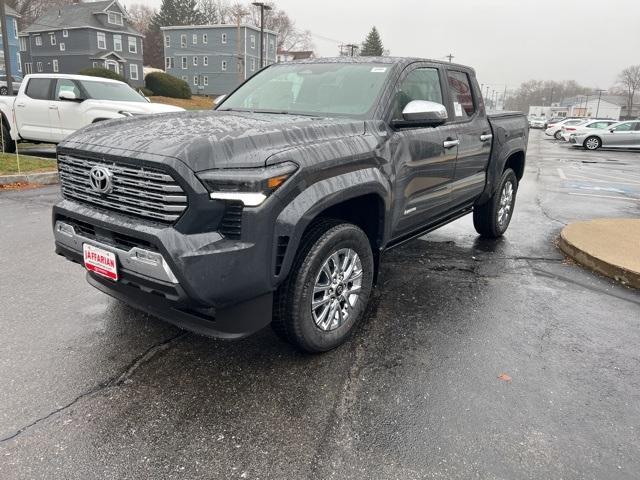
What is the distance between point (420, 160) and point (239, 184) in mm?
1884

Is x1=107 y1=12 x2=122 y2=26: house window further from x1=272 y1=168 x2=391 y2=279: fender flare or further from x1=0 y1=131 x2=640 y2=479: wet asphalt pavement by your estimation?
x1=272 y1=168 x2=391 y2=279: fender flare

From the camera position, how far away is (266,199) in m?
2.53

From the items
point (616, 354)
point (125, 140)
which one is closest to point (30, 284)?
point (125, 140)

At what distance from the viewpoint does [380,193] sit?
3355mm

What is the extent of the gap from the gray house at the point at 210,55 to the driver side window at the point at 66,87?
156 ft

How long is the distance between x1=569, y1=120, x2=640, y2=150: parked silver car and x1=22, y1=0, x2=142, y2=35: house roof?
45.5 m

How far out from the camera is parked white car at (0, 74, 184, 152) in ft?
34.7

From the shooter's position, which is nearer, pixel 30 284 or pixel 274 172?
pixel 274 172

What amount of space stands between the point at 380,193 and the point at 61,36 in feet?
189

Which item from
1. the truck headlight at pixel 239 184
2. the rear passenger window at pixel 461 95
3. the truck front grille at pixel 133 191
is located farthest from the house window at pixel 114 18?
the truck headlight at pixel 239 184

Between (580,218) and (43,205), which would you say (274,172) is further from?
(580,218)

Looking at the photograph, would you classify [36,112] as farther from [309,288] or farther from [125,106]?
[309,288]

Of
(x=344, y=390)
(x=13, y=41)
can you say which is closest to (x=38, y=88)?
(x=344, y=390)

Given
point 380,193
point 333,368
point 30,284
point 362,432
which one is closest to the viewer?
point 362,432
